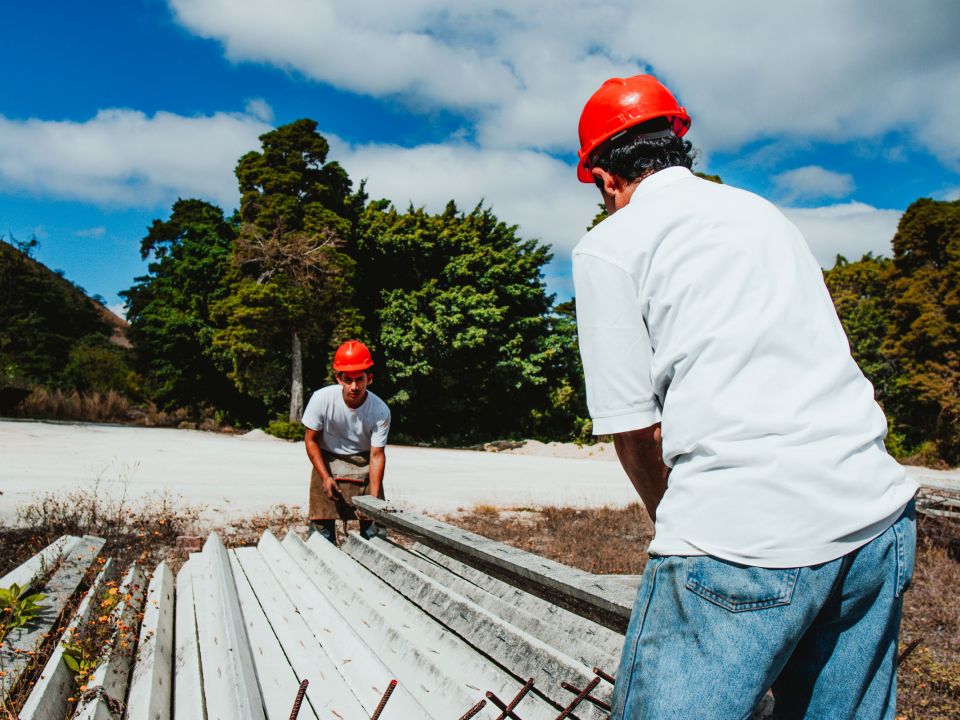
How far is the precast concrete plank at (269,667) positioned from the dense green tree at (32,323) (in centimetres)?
2502

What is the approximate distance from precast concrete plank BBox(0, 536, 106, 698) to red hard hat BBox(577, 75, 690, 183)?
10.2ft

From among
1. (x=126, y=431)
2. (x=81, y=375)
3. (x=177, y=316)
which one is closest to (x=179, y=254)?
(x=177, y=316)

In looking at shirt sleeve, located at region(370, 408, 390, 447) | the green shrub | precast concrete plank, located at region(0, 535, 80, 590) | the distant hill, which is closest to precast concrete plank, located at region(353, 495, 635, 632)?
shirt sleeve, located at region(370, 408, 390, 447)

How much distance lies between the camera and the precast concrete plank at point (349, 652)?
2213 mm

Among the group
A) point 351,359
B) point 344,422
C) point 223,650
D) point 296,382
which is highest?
point 296,382

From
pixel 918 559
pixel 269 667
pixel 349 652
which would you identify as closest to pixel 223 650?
pixel 269 667

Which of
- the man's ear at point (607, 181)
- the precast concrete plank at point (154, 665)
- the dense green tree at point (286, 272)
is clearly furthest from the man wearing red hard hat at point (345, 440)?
the dense green tree at point (286, 272)

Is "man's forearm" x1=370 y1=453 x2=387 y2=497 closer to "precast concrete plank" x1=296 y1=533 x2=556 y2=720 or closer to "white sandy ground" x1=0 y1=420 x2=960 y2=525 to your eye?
"precast concrete plank" x1=296 y1=533 x2=556 y2=720

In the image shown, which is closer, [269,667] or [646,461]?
[646,461]

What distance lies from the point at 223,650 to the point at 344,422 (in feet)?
10.4

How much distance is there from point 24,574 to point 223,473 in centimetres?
816

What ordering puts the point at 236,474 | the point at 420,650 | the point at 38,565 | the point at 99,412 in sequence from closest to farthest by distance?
the point at 420,650 → the point at 38,565 → the point at 236,474 → the point at 99,412

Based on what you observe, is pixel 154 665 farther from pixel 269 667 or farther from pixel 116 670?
pixel 269 667

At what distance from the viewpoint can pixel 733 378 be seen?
3.95 feet
